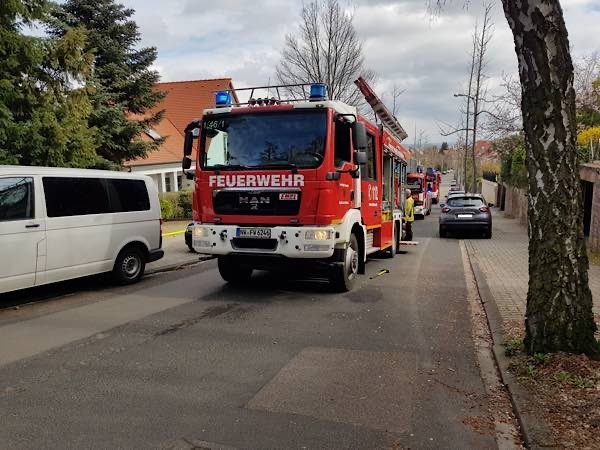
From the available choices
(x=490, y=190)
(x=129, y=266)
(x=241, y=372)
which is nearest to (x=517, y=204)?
(x=490, y=190)

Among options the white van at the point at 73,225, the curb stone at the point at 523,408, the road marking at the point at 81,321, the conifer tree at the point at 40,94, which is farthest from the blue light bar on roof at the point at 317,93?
the conifer tree at the point at 40,94

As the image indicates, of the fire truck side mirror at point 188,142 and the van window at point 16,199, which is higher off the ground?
the fire truck side mirror at point 188,142

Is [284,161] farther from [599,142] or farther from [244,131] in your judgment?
[599,142]

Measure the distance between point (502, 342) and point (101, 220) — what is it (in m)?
6.34

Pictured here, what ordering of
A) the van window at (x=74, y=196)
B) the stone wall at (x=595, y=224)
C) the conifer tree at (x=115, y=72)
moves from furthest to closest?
1. the conifer tree at (x=115, y=72)
2. the stone wall at (x=595, y=224)
3. the van window at (x=74, y=196)

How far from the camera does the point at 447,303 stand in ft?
26.8

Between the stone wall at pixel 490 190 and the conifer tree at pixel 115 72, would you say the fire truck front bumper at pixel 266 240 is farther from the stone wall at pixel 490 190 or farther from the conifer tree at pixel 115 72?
the stone wall at pixel 490 190

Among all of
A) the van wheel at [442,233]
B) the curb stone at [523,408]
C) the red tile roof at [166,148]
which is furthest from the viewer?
the red tile roof at [166,148]

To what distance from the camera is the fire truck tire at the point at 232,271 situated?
9084mm

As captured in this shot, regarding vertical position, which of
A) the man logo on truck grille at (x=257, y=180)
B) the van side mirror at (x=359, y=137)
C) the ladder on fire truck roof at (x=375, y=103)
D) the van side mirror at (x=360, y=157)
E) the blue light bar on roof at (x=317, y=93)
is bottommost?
the man logo on truck grille at (x=257, y=180)

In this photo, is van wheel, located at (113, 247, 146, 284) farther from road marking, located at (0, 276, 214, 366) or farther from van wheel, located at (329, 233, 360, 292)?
van wheel, located at (329, 233, 360, 292)

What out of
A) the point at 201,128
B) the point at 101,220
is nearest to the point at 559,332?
the point at 201,128

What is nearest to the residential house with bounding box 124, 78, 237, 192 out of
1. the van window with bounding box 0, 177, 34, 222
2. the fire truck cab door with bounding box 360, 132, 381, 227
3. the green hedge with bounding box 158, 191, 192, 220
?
the green hedge with bounding box 158, 191, 192, 220

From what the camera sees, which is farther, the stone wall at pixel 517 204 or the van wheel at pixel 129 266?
the stone wall at pixel 517 204
